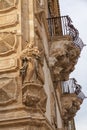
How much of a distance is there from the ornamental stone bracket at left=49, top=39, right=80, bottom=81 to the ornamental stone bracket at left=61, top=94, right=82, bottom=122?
133 inches

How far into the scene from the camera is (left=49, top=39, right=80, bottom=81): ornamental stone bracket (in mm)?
12102

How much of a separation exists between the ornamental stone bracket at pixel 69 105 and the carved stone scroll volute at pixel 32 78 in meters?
6.59

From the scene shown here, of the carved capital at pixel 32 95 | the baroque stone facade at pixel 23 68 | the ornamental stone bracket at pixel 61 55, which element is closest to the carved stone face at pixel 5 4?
the baroque stone facade at pixel 23 68

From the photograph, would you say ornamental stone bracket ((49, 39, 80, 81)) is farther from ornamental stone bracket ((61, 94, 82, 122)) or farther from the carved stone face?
ornamental stone bracket ((61, 94, 82, 122))

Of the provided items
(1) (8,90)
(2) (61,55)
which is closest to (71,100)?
(2) (61,55)

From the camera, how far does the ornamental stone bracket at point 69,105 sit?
52.7 ft

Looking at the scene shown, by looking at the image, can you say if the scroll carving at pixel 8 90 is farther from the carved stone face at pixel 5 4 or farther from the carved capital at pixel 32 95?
the carved stone face at pixel 5 4

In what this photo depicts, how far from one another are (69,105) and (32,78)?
7.26 m

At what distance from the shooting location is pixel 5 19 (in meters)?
10.4

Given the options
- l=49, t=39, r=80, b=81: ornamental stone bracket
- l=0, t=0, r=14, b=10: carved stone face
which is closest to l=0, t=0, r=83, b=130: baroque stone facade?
l=0, t=0, r=14, b=10: carved stone face

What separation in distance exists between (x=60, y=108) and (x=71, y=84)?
7.44 ft

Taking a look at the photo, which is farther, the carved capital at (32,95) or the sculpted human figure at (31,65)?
the sculpted human figure at (31,65)

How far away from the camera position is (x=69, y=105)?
16.3 meters

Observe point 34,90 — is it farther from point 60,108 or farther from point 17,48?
point 60,108
